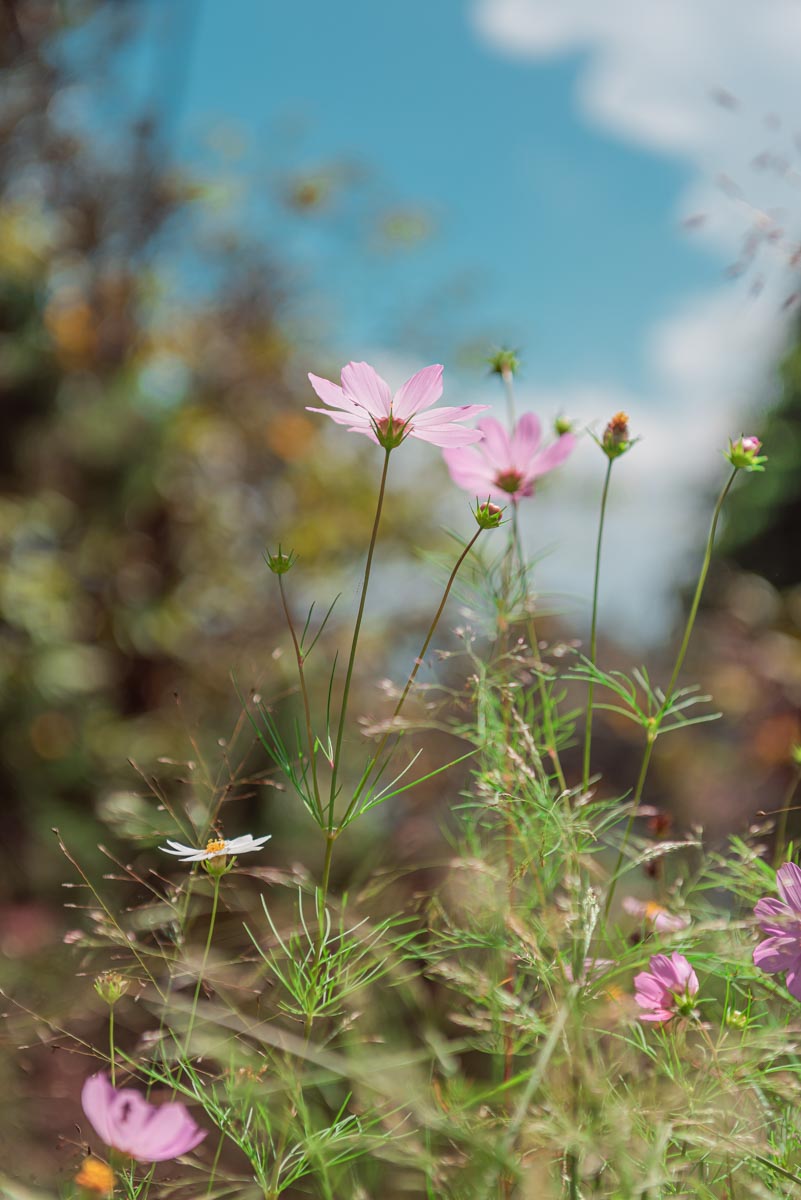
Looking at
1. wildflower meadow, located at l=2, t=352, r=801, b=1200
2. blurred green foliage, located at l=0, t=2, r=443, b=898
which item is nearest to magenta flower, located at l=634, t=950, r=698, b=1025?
wildflower meadow, located at l=2, t=352, r=801, b=1200

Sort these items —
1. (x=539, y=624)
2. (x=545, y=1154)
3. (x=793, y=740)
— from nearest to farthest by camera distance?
(x=545, y=1154), (x=793, y=740), (x=539, y=624)

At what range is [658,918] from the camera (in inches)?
14.0

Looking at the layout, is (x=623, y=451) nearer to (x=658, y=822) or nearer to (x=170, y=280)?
(x=658, y=822)

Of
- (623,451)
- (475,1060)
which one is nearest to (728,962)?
(623,451)

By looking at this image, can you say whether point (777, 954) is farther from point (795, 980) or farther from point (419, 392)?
point (419, 392)

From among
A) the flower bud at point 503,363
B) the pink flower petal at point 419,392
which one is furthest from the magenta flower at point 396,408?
the flower bud at point 503,363

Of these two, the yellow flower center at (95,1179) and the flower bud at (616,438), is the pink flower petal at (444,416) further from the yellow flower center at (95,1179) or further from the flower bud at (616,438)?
the yellow flower center at (95,1179)

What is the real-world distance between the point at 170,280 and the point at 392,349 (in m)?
0.56

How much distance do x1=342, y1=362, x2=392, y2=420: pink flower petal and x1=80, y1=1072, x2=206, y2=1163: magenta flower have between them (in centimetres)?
20

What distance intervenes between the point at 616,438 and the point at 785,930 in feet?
0.59

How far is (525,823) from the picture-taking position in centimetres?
37

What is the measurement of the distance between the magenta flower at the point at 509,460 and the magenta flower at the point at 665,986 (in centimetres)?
19

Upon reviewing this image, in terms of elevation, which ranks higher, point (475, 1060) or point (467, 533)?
point (467, 533)

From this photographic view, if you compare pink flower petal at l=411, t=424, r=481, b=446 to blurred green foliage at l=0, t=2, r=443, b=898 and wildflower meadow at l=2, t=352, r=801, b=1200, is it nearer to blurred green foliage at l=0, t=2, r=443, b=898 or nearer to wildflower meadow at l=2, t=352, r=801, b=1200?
wildflower meadow at l=2, t=352, r=801, b=1200
